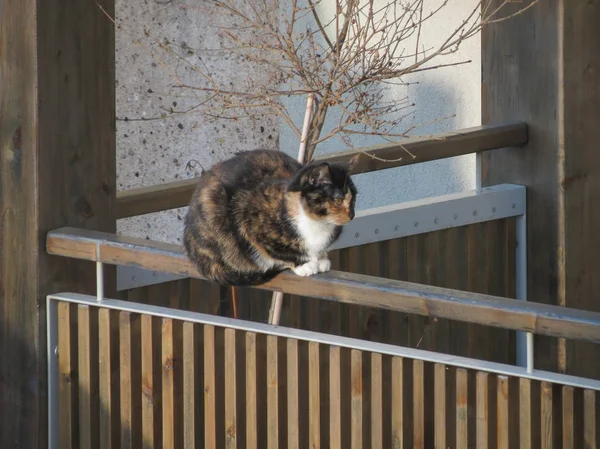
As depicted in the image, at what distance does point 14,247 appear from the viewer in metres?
2.94

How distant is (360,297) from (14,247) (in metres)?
1.07

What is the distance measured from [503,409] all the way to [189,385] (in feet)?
2.64

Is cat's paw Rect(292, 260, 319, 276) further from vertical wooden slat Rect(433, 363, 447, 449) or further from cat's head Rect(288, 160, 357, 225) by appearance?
vertical wooden slat Rect(433, 363, 447, 449)

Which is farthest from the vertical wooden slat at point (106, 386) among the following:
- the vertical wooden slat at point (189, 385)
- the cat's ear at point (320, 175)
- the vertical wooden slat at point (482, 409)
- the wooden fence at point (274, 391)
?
the vertical wooden slat at point (482, 409)

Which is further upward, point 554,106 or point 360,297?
point 554,106

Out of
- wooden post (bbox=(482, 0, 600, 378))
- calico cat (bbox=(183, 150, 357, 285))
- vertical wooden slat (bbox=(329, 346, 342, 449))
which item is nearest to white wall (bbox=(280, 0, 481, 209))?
wooden post (bbox=(482, 0, 600, 378))

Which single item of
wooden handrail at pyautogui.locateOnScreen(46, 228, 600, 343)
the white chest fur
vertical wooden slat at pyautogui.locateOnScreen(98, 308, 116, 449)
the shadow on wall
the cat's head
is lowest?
vertical wooden slat at pyautogui.locateOnScreen(98, 308, 116, 449)

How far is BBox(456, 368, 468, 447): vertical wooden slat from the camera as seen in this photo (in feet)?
7.30

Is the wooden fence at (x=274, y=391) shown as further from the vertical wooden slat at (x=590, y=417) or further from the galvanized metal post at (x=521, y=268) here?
the galvanized metal post at (x=521, y=268)

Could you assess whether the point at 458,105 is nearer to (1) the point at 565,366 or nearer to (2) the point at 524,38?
(2) the point at 524,38

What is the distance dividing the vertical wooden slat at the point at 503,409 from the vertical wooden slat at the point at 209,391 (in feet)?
2.30

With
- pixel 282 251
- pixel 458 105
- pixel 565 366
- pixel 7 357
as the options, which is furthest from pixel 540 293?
pixel 7 357

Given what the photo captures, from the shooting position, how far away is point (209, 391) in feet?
8.50

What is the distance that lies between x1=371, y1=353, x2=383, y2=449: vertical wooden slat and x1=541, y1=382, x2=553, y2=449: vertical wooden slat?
36 cm
